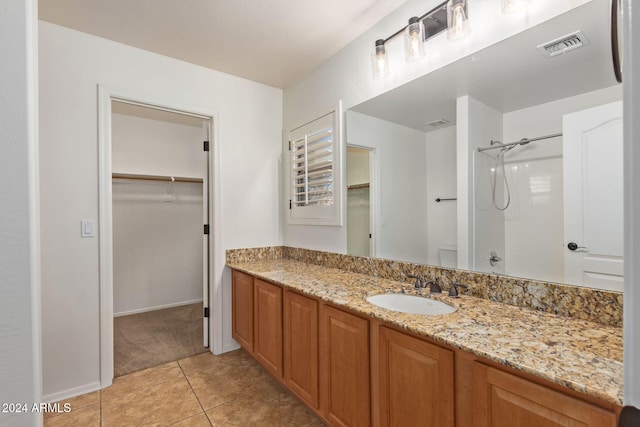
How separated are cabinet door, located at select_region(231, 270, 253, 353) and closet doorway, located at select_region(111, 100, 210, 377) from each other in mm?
758

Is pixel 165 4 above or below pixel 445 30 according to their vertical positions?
above

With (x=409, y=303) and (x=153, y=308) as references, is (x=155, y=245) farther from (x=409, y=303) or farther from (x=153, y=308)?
(x=409, y=303)

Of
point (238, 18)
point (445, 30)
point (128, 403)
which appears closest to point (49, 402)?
point (128, 403)

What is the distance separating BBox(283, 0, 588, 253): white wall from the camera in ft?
4.33

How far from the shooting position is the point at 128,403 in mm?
1919

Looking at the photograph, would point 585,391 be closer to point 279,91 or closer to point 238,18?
point 238,18

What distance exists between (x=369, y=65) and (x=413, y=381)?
1.88 meters

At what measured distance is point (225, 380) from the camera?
7.14ft

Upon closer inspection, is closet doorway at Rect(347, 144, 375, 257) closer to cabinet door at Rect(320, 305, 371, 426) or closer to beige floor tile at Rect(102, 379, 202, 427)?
cabinet door at Rect(320, 305, 371, 426)

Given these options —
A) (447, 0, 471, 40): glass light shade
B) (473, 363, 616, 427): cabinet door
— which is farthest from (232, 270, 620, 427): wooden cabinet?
(447, 0, 471, 40): glass light shade

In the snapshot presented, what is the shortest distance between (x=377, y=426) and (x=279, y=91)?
284 centimetres

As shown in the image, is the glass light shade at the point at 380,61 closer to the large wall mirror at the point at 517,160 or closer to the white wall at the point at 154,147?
the large wall mirror at the point at 517,160

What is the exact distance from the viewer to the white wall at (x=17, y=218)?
530 millimetres

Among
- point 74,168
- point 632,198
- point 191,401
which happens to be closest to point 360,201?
point 191,401
